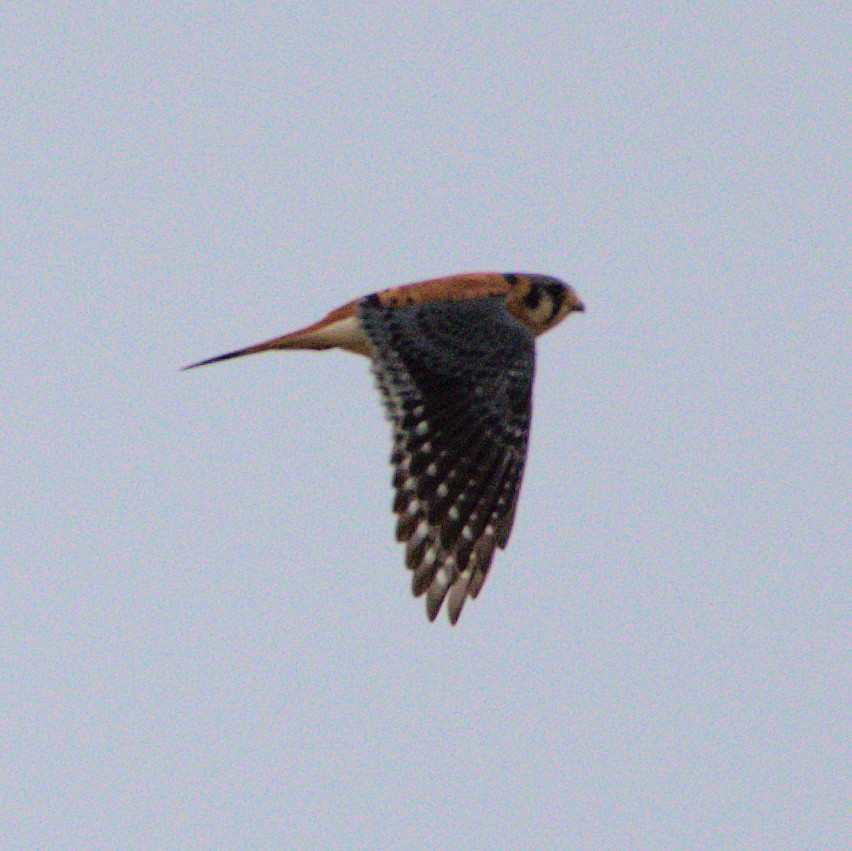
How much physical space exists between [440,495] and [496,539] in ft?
1.53

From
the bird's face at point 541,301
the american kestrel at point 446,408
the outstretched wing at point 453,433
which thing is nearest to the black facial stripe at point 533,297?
the bird's face at point 541,301

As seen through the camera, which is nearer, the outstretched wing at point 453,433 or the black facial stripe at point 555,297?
the outstretched wing at point 453,433

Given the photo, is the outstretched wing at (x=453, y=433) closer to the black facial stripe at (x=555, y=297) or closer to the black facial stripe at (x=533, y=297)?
the black facial stripe at (x=533, y=297)

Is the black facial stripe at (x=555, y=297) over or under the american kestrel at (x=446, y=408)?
over

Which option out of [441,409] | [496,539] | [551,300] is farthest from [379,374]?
[551,300]

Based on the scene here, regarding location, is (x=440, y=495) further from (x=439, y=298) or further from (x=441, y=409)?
(x=439, y=298)

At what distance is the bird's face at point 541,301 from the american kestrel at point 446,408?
2.40 ft

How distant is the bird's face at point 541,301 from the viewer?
1277 centimetres

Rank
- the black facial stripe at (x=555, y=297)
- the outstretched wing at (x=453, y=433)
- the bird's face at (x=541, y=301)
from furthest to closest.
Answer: the black facial stripe at (x=555, y=297) → the bird's face at (x=541, y=301) → the outstretched wing at (x=453, y=433)

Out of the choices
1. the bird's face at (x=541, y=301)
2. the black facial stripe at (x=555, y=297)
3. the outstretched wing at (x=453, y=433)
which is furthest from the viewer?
the black facial stripe at (x=555, y=297)

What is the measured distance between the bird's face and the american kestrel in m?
0.73

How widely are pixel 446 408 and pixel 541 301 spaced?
6.88ft

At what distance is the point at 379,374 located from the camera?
11305mm

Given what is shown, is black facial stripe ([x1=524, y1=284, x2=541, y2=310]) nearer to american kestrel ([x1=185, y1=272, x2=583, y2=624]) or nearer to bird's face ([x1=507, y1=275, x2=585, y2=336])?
bird's face ([x1=507, y1=275, x2=585, y2=336])
